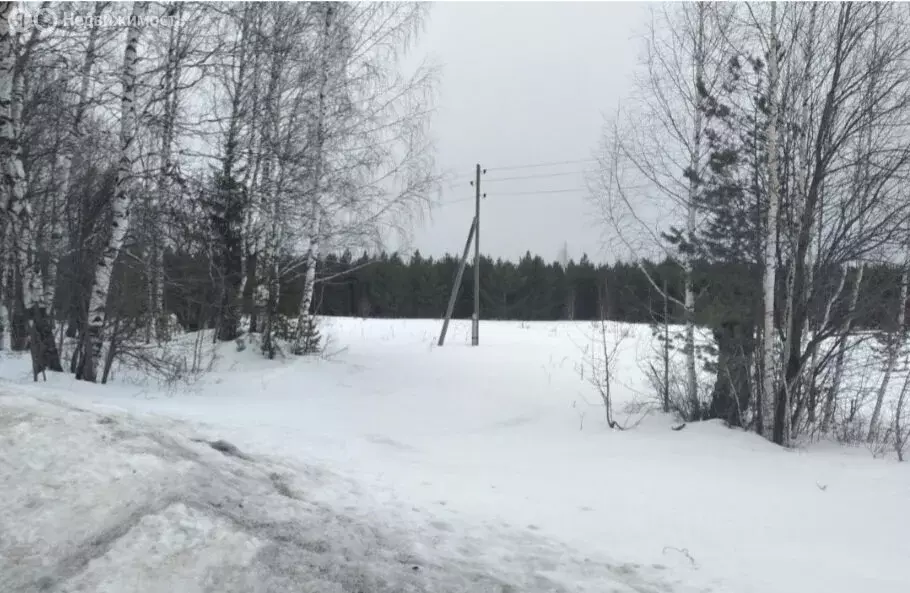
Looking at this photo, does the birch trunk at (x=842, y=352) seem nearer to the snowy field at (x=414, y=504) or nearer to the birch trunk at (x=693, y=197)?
the snowy field at (x=414, y=504)

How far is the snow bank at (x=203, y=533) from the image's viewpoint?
2330 mm

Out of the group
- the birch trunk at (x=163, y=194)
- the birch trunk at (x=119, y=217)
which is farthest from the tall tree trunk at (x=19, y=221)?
the birch trunk at (x=163, y=194)

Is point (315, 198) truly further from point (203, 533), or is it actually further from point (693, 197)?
point (203, 533)

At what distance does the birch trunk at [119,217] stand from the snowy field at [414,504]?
2.02ft

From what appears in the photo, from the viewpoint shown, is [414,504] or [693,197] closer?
[414,504]

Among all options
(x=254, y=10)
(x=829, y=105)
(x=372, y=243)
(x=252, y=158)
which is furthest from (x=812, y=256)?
(x=254, y=10)

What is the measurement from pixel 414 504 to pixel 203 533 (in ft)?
5.23

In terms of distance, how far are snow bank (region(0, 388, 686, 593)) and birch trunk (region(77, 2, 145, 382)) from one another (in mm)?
4140

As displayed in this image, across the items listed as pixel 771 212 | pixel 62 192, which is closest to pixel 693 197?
pixel 771 212

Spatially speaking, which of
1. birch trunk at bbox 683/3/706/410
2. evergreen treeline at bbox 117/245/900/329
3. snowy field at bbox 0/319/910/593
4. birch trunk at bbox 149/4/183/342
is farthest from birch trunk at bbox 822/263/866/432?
birch trunk at bbox 149/4/183/342

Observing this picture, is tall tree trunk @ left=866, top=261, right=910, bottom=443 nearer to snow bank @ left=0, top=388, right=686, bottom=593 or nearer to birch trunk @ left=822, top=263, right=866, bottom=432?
birch trunk @ left=822, top=263, right=866, bottom=432

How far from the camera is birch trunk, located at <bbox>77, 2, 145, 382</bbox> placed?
748 cm

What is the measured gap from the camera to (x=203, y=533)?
8.48ft

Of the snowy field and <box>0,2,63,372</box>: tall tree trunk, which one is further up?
<box>0,2,63,372</box>: tall tree trunk
